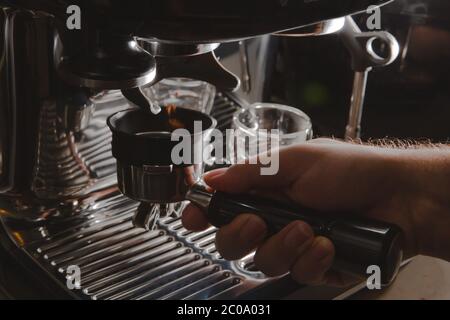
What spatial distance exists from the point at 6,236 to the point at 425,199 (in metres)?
0.36

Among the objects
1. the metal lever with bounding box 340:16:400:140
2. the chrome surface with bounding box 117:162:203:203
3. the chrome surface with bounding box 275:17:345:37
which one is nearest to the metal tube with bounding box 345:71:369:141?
the metal lever with bounding box 340:16:400:140

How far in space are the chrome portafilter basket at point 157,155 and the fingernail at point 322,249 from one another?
5.0 inches

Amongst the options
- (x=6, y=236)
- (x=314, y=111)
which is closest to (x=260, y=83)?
(x=314, y=111)

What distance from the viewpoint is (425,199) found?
0.54 m

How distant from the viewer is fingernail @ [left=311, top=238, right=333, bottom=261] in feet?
1.37

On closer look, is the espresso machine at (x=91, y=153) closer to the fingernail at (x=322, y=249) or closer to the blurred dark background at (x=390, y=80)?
the fingernail at (x=322, y=249)

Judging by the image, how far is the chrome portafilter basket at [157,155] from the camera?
48 cm

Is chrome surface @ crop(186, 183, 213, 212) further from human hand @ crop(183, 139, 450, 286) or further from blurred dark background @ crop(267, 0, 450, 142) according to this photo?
blurred dark background @ crop(267, 0, 450, 142)

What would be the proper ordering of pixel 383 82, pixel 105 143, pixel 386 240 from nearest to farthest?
pixel 386 240 → pixel 105 143 → pixel 383 82

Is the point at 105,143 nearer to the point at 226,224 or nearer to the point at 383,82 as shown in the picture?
the point at 226,224

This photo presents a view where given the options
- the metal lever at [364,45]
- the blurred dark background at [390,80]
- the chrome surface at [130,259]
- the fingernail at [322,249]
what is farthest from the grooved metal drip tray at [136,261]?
the blurred dark background at [390,80]

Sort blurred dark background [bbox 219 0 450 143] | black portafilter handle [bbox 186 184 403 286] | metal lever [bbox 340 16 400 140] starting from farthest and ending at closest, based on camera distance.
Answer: blurred dark background [bbox 219 0 450 143] < metal lever [bbox 340 16 400 140] < black portafilter handle [bbox 186 184 403 286]

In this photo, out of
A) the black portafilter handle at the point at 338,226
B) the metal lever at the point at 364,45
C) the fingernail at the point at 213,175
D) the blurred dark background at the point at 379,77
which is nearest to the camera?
the black portafilter handle at the point at 338,226

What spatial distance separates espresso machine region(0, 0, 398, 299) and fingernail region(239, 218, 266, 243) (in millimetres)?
79
